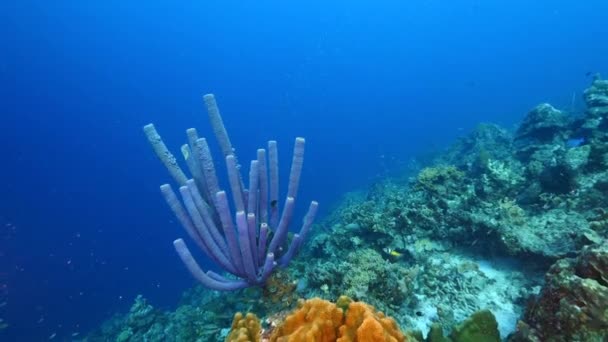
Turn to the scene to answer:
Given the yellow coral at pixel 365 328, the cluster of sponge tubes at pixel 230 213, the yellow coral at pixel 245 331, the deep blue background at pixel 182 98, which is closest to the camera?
the yellow coral at pixel 365 328

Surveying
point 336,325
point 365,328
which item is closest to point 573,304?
point 365,328

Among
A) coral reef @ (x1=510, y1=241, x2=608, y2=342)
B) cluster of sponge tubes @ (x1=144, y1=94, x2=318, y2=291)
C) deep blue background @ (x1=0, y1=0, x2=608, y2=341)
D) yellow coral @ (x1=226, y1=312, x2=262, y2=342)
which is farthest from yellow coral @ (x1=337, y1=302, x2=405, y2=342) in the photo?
deep blue background @ (x1=0, y1=0, x2=608, y2=341)

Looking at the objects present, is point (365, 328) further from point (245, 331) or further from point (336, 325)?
point (245, 331)

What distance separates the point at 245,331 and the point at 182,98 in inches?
4947

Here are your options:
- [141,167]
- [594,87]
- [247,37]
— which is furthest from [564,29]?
[594,87]

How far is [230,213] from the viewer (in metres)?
3.92

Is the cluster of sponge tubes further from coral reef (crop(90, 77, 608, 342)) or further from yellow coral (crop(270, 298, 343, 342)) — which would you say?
yellow coral (crop(270, 298, 343, 342))

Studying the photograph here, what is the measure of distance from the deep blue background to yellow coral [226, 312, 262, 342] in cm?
1876

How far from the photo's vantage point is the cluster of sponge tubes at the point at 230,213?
3947 mm

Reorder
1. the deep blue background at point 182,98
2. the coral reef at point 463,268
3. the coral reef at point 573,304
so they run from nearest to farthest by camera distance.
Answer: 1. the coral reef at point 573,304
2. the coral reef at point 463,268
3. the deep blue background at point 182,98

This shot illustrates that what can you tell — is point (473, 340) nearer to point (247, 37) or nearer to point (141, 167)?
point (141, 167)

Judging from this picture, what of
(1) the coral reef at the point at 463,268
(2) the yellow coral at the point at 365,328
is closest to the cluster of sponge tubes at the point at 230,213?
(1) the coral reef at the point at 463,268

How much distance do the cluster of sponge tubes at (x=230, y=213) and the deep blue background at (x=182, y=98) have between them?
56.5 ft

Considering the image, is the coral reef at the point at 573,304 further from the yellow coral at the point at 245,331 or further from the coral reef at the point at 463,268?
the yellow coral at the point at 245,331
